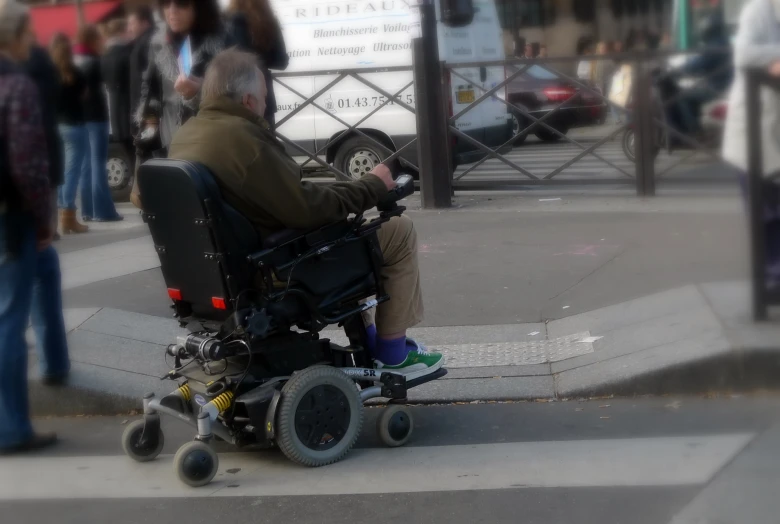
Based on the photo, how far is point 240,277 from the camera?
425 centimetres

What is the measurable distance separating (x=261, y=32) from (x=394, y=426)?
121 inches

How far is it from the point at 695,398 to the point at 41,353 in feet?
10.3

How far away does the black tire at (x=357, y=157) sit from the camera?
37.3 ft

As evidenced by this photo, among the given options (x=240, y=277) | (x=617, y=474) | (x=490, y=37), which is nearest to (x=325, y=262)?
(x=240, y=277)

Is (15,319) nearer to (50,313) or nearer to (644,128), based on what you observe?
(50,313)

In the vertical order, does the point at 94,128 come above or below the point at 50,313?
above

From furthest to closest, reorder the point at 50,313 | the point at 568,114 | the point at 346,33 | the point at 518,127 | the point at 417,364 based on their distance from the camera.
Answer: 1. the point at 346,33
2. the point at 518,127
3. the point at 568,114
4. the point at 50,313
5. the point at 417,364

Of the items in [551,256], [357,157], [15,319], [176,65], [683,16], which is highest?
[176,65]

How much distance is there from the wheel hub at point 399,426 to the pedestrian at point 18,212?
5.18 feet

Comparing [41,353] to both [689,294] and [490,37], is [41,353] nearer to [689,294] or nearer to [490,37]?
[689,294]

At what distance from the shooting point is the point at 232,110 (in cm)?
435

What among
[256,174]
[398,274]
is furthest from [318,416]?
[256,174]

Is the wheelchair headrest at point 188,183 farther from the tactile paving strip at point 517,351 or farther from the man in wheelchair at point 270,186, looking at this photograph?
the tactile paving strip at point 517,351

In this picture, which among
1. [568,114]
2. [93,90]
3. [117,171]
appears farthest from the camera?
[117,171]
